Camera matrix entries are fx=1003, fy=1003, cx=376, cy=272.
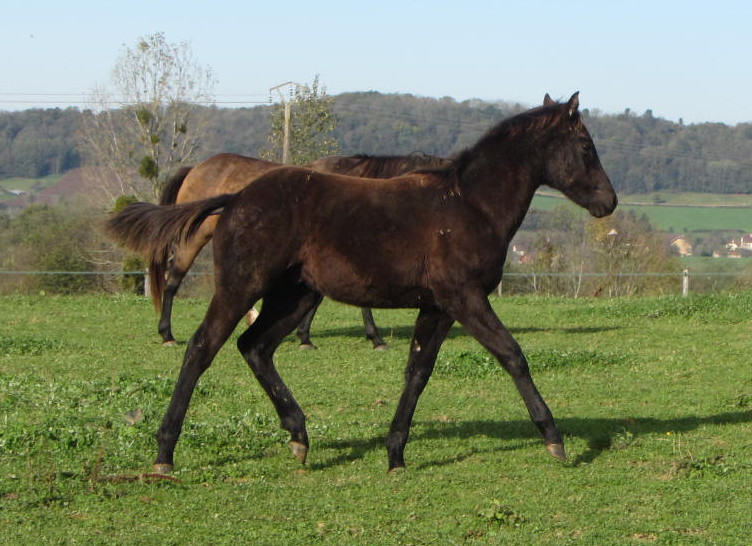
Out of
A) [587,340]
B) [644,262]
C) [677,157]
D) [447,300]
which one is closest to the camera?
[447,300]

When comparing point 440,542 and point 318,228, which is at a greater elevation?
point 318,228

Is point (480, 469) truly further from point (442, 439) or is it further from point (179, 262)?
point (179, 262)

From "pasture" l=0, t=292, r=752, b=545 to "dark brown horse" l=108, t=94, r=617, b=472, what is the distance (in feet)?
1.34

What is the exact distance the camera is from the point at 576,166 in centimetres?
680

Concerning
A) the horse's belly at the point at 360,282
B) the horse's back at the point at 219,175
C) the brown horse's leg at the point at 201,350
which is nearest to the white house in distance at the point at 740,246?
the horse's back at the point at 219,175

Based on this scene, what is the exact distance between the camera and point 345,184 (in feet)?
21.6

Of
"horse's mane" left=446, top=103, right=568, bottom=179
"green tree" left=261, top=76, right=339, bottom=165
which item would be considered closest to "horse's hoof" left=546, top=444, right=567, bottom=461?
"horse's mane" left=446, top=103, right=568, bottom=179

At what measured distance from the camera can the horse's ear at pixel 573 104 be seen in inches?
265

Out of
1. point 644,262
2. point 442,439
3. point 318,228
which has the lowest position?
point 644,262

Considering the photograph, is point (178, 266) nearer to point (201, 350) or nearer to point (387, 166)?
point (387, 166)

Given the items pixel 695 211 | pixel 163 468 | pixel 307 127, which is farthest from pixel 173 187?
pixel 695 211

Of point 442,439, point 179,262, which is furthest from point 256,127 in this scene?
point 442,439

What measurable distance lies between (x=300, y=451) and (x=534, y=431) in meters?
2.00

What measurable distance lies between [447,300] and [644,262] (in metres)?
30.7
